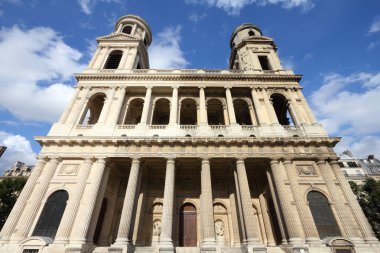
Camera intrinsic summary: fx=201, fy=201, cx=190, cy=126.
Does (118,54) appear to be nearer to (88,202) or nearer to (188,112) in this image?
(188,112)

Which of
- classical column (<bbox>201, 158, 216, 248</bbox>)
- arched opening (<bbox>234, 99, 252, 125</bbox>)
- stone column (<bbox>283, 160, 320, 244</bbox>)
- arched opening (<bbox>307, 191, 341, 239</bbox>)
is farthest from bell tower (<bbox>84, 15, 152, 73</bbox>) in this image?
arched opening (<bbox>307, 191, 341, 239</bbox>)

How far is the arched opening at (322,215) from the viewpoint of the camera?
40.2 feet

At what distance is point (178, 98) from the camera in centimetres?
1916

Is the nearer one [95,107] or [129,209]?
[129,209]

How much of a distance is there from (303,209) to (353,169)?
41933mm

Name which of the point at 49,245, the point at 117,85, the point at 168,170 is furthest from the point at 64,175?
the point at 117,85

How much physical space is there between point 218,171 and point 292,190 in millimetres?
6014

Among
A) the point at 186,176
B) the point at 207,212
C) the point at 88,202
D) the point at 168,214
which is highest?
the point at 186,176

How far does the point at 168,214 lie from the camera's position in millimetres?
12242

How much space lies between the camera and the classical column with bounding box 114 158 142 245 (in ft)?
37.6

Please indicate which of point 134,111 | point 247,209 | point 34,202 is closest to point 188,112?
point 134,111

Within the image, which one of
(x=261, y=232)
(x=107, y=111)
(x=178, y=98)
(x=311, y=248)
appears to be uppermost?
(x=178, y=98)

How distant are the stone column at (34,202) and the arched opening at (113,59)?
11.9m

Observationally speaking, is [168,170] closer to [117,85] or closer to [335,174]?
[117,85]
